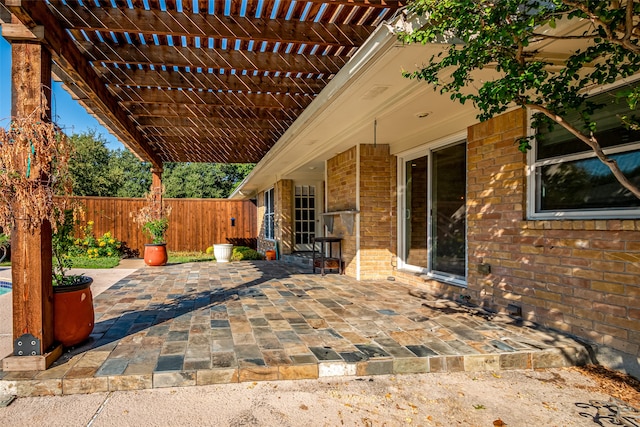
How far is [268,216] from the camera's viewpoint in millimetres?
12883

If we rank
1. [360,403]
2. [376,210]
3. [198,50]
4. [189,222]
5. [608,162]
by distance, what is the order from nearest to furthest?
[608,162] → [360,403] → [198,50] → [376,210] → [189,222]

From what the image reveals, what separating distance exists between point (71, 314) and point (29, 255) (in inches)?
23.7

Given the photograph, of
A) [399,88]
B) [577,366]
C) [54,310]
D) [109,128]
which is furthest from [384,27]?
[109,128]

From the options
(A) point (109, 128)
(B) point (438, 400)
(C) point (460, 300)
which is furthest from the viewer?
(A) point (109, 128)

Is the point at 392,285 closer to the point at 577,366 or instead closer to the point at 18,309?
the point at 577,366

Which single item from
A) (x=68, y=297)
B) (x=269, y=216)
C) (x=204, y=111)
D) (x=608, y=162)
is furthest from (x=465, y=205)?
(x=269, y=216)

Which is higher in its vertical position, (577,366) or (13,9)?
(13,9)

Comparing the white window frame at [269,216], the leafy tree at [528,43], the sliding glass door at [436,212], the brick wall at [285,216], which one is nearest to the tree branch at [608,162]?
Result: the leafy tree at [528,43]

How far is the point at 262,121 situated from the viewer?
6770 millimetres

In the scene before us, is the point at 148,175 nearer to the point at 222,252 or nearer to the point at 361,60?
the point at 222,252

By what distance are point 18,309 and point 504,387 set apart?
11.7ft

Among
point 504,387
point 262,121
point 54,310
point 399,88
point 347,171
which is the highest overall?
point 262,121

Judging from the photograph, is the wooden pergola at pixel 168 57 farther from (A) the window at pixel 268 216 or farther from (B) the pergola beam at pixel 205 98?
(A) the window at pixel 268 216

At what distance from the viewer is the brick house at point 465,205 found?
9.86 ft
